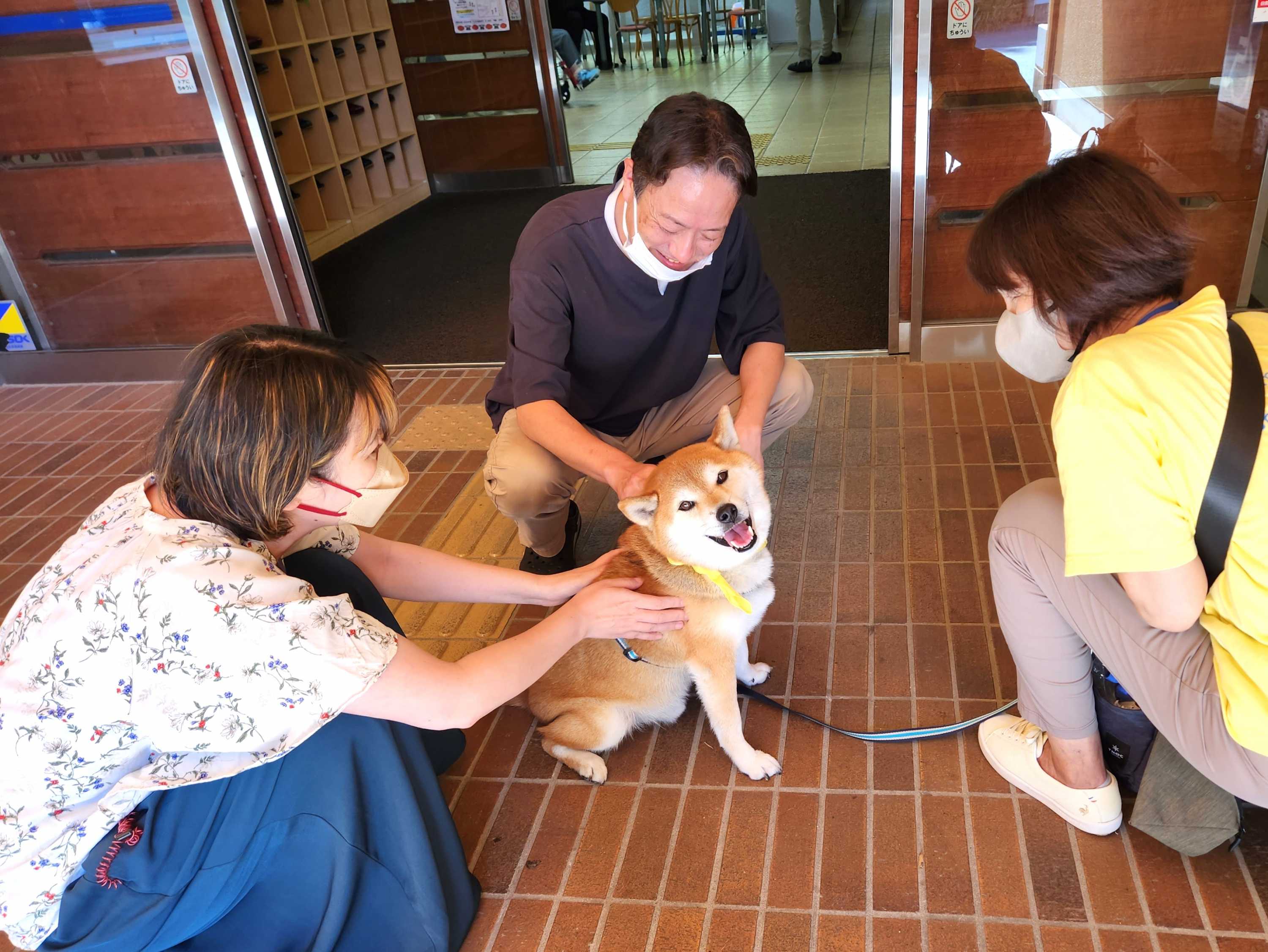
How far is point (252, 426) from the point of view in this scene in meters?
1.53

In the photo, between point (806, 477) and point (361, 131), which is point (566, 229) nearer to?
point (806, 477)

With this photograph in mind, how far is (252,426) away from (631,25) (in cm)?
676

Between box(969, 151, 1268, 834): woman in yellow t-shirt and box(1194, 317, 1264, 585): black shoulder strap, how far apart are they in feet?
0.05

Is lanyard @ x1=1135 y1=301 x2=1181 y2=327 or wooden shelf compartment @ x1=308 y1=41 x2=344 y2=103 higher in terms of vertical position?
wooden shelf compartment @ x1=308 y1=41 x2=344 y2=103

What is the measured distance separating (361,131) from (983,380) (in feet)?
20.0

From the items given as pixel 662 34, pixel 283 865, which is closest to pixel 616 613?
pixel 283 865

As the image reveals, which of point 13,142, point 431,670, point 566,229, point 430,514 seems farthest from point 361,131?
point 431,670

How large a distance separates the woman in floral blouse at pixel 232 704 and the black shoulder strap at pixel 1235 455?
1.25m

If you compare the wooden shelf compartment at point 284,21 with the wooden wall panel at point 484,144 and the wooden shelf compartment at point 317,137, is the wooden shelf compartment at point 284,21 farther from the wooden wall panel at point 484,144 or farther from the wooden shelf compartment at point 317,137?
the wooden wall panel at point 484,144

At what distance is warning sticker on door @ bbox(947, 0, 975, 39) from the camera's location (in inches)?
141

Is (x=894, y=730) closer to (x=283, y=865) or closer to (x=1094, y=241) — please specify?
(x=1094, y=241)

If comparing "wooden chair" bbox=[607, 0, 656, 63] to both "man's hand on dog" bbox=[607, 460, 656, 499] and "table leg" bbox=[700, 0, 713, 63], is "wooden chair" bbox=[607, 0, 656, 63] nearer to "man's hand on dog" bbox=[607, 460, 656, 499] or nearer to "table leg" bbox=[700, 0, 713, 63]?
"table leg" bbox=[700, 0, 713, 63]

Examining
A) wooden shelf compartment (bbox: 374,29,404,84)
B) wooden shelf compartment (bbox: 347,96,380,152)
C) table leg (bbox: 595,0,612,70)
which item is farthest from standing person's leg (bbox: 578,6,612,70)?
wooden shelf compartment (bbox: 347,96,380,152)

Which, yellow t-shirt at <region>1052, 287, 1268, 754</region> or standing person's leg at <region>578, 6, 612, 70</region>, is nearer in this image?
yellow t-shirt at <region>1052, 287, 1268, 754</region>
